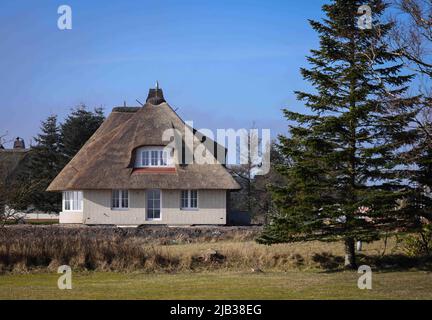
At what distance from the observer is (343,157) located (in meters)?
21.4

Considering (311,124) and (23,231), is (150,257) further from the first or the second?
(23,231)

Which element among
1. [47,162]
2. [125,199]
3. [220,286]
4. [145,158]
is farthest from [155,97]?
[220,286]

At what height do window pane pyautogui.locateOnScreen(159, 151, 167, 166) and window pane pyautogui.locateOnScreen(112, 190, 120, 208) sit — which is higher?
window pane pyautogui.locateOnScreen(159, 151, 167, 166)

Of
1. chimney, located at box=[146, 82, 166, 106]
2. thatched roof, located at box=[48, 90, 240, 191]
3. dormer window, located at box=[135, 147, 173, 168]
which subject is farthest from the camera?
chimney, located at box=[146, 82, 166, 106]

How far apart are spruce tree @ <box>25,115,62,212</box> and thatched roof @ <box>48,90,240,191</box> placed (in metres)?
17.7

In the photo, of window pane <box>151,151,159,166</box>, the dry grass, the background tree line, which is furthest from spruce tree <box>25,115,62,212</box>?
the dry grass

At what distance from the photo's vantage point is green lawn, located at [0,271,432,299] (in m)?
15.0

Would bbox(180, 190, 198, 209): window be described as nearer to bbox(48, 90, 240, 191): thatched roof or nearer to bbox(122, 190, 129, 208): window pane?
bbox(48, 90, 240, 191): thatched roof

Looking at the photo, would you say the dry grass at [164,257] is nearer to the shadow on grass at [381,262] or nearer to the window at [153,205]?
the shadow on grass at [381,262]

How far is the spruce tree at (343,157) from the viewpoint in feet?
69.4

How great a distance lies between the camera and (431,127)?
58.9 feet

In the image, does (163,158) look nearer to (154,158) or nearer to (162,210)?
(154,158)
